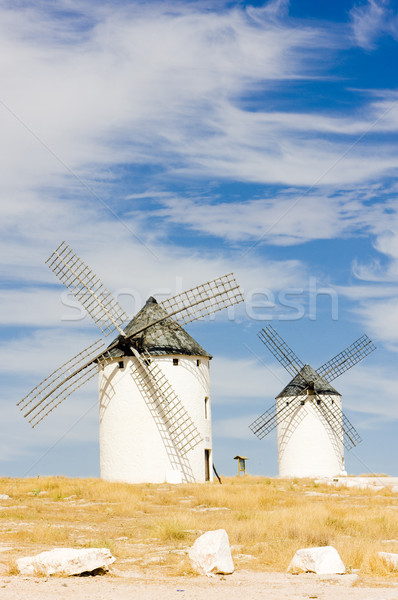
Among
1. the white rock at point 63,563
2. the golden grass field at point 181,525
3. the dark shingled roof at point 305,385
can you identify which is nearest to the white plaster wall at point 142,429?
the golden grass field at point 181,525

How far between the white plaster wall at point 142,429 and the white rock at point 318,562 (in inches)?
676

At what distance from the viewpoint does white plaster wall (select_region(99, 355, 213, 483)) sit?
2703 cm

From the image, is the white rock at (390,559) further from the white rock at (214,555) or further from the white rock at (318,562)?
the white rock at (214,555)

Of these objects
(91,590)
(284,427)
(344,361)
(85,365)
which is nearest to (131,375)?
(85,365)

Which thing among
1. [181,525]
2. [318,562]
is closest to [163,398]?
[181,525]

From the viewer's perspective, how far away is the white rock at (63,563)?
9.45m

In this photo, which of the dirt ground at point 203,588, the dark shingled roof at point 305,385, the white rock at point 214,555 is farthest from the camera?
the dark shingled roof at point 305,385

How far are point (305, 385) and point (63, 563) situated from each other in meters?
29.3

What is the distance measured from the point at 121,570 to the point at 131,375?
1741 cm

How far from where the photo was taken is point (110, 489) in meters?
23.0

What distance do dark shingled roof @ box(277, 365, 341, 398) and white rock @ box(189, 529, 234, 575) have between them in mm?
28374

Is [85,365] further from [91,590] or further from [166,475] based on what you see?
[91,590]

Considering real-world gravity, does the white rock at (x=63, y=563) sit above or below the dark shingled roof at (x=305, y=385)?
below

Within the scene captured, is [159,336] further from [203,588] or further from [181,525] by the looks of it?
[203,588]
